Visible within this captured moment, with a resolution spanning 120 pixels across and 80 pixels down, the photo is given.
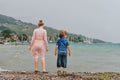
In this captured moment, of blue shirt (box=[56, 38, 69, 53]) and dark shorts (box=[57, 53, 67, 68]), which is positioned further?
dark shorts (box=[57, 53, 67, 68])

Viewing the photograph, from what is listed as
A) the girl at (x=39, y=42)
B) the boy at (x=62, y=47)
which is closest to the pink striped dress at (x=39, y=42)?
the girl at (x=39, y=42)

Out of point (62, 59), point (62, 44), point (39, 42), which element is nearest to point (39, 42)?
point (39, 42)

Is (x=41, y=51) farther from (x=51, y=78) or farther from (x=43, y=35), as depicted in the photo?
(x=51, y=78)

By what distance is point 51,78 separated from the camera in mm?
17922

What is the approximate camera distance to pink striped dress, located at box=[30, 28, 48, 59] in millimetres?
21027

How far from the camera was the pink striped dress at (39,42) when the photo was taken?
69.0 ft

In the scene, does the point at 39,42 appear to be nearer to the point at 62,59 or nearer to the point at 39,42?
the point at 39,42

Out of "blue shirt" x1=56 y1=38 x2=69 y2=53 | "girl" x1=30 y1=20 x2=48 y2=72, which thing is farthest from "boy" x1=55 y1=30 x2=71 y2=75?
"girl" x1=30 y1=20 x2=48 y2=72

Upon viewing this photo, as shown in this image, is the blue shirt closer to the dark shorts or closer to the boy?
the boy

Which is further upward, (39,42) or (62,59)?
(39,42)

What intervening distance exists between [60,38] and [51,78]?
3405mm

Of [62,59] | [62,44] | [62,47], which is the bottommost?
[62,59]

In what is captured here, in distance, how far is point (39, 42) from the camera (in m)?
21.2

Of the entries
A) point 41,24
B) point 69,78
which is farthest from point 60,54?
point 69,78
